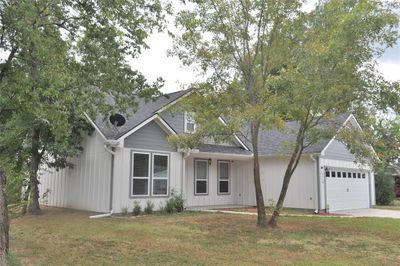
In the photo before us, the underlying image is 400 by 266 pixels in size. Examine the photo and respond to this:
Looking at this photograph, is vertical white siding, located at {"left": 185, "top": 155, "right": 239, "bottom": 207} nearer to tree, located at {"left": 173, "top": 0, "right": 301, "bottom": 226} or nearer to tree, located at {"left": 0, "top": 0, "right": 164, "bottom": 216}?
tree, located at {"left": 173, "top": 0, "right": 301, "bottom": 226}

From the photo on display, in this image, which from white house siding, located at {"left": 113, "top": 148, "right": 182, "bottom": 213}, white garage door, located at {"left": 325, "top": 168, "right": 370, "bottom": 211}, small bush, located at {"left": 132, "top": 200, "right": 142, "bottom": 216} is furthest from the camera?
white garage door, located at {"left": 325, "top": 168, "right": 370, "bottom": 211}

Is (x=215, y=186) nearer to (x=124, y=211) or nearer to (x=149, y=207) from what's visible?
(x=149, y=207)

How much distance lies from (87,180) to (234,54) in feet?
26.3

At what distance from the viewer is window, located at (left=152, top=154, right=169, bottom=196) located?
51.9 ft

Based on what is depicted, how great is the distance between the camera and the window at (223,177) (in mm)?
19703

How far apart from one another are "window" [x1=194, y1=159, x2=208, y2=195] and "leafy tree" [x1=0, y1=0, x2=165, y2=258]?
8963 mm

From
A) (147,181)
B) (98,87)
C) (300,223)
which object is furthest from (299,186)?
(98,87)

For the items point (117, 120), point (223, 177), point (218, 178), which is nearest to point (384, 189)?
point (223, 177)

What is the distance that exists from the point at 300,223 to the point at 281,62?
217 inches

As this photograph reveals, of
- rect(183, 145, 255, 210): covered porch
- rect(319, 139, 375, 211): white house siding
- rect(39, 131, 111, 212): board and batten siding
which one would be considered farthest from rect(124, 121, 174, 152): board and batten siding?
rect(319, 139, 375, 211): white house siding

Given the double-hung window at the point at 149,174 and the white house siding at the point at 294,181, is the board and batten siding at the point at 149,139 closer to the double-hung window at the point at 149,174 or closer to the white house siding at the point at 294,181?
the double-hung window at the point at 149,174

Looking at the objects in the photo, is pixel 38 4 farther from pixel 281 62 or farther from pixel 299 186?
pixel 299 186

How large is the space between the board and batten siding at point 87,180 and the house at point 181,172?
4 centimetres

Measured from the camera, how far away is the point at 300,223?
13.3 metres
